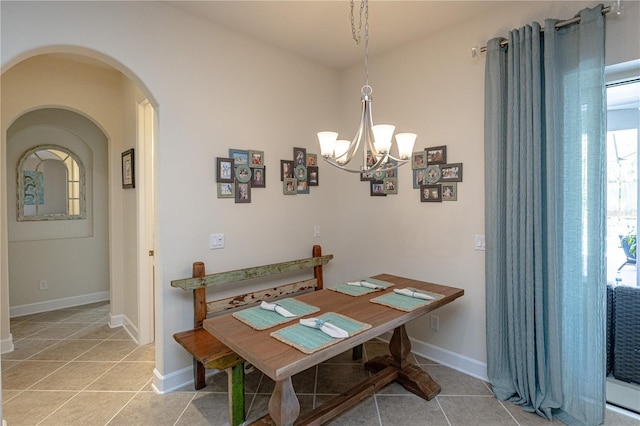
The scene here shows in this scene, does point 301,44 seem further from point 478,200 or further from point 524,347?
point 524,347

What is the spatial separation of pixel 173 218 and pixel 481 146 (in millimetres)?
2399

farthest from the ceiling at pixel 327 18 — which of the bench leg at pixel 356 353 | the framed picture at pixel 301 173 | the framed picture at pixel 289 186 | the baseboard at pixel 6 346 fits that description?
the baseboard at pixel 6 346

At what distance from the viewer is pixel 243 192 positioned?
2.76 m

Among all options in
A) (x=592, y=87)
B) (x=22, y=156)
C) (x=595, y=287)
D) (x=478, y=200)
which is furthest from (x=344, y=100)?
(x=22, y=156)

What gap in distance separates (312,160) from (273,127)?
0.54 m

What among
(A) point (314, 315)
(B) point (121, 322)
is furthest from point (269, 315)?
(B) point (121, 322)

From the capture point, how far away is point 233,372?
2.00 meters

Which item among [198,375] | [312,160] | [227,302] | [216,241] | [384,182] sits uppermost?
[312,160]

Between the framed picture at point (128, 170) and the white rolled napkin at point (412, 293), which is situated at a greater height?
the framed picture at point (128, 170)

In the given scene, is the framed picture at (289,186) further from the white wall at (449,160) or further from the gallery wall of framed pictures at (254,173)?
the white wall at (449,160)

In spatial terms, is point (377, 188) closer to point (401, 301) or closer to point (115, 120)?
point (401, 301)

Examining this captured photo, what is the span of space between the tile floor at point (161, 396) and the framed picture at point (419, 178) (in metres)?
1.55

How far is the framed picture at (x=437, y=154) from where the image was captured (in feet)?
8.85

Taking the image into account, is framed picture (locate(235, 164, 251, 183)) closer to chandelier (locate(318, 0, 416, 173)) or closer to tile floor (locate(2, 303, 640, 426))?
chandelier (locate(318, 0, 416, 173))
